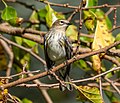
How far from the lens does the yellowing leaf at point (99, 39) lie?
292 centimetres

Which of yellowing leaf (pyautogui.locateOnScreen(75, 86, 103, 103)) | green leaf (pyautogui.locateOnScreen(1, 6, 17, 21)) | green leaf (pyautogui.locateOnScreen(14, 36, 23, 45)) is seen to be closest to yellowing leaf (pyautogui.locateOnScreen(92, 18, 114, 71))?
yellowing leaf (pyautogui.locateOnScreen(75, 86, 103, 103))

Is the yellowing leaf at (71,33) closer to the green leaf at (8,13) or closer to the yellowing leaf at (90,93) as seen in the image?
the green leaf at (8,13)

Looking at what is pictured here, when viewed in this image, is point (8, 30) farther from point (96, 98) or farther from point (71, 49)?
point (96, 98)

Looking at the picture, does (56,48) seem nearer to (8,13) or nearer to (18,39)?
(18,39)

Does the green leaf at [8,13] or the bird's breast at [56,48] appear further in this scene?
the bird's breast at [56,48]

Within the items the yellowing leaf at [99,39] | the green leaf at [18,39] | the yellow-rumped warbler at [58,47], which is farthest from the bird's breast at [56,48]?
the yellowing leaf at [99,39]

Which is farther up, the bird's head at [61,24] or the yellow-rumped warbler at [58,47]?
the bird's head at [61,24]

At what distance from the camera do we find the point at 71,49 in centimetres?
333

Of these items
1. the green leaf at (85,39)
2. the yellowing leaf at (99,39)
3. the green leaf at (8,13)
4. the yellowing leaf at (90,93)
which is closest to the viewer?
the yellowing leaf at (90,93)

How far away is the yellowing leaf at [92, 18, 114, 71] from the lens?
2916 millimetres

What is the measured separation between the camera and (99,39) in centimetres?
299

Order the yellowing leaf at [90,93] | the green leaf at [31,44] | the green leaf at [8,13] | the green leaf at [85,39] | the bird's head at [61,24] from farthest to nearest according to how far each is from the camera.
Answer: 1. the green leaf at [31,44]
2. the bird's head at [61,24]
3. the green leaf at [85,39]
4. the green leaf at [8,13]
5. the yellowing leaf at [90,93]

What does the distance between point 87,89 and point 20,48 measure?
0.99m

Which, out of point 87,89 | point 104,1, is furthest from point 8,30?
point 104,1
